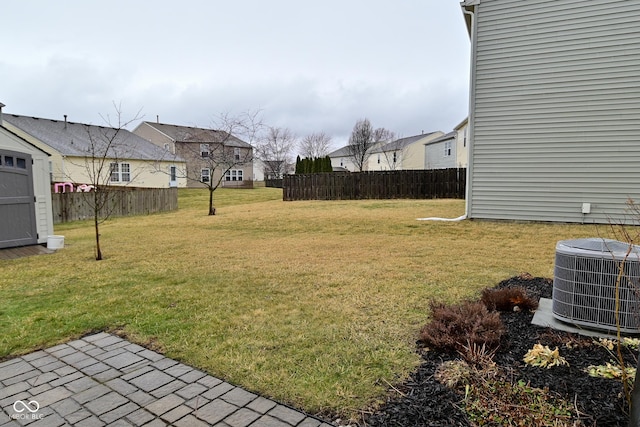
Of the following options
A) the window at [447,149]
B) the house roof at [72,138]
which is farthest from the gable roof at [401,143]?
the house roof at [72,138]

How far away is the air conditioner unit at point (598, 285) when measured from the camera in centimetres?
284

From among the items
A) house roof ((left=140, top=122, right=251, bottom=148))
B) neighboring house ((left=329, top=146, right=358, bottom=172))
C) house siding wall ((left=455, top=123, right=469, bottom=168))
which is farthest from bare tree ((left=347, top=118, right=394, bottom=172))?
house roof ((left=140, top=122, right=251, bottom=148))

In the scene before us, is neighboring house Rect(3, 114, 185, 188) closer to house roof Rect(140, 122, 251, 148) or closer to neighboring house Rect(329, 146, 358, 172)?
house roof Rect(140, 122, 251, 148)

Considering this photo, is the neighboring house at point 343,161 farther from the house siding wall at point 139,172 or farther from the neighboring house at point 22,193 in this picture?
the neighboring house at point 22,193

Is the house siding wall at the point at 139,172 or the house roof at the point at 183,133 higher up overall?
the house roof at the point at 183,133

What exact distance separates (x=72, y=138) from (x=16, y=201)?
73.1 feet

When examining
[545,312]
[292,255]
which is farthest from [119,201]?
[545,312]

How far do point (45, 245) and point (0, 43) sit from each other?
7342 millimetres

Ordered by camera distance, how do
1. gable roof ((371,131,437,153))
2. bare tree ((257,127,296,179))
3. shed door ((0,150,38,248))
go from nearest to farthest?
shed door ((0,150,38,248)), gable roof ((371,131,437,153)), bare tree ((257,127,296,179))

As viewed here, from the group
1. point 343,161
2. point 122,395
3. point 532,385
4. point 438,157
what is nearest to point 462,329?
point 532,385

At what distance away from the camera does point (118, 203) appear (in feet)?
55.9

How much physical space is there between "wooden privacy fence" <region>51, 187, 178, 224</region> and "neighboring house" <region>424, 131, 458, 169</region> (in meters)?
25.8

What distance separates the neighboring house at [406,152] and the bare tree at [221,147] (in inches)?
699

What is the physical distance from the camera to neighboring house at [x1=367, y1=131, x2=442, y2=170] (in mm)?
43750
